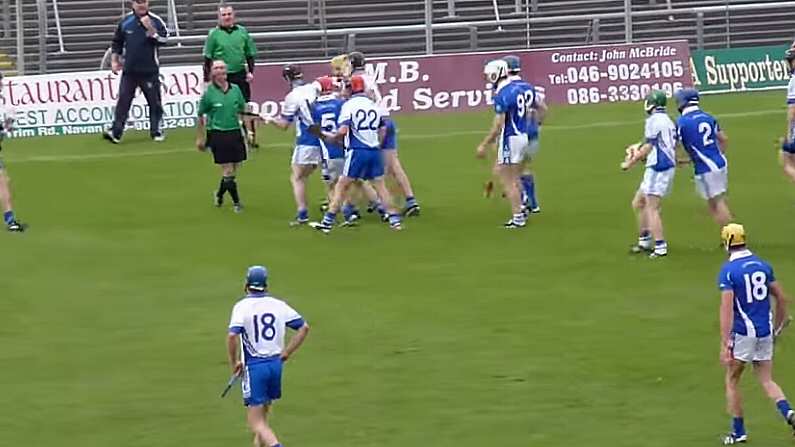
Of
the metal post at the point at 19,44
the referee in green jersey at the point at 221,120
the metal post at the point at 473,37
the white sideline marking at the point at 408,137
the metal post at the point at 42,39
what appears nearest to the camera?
the referee in green jersey at the point at 221,120

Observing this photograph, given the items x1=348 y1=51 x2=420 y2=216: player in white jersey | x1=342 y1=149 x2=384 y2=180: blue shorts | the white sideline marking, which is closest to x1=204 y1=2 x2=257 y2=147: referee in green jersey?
the white sideline marking

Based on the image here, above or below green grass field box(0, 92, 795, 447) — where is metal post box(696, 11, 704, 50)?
above

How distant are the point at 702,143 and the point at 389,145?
439cm

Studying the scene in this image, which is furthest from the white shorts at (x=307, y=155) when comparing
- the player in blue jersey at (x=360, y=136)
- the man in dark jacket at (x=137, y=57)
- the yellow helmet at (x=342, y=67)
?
the man in dark jacket at (x=137, y=57)

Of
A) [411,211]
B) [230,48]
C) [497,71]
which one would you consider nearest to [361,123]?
[497,71]

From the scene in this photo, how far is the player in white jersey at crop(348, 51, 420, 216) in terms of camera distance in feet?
72.6

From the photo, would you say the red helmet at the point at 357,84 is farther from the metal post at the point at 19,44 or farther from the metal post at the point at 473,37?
the metal post at the point at 473,37

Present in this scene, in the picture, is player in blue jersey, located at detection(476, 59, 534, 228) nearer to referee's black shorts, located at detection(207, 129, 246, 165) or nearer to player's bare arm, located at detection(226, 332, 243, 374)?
referee's black shorts, located at detection(207, 129, 246, 165)

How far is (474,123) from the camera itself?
103ft

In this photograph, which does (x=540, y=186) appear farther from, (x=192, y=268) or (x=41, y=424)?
(x=41, y=424)

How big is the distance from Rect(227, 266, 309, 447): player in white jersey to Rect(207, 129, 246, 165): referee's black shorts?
9439 mm

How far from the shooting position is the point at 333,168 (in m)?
22.6

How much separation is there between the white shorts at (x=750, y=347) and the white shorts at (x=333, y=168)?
30.1 feet

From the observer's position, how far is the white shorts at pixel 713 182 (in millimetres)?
20422
